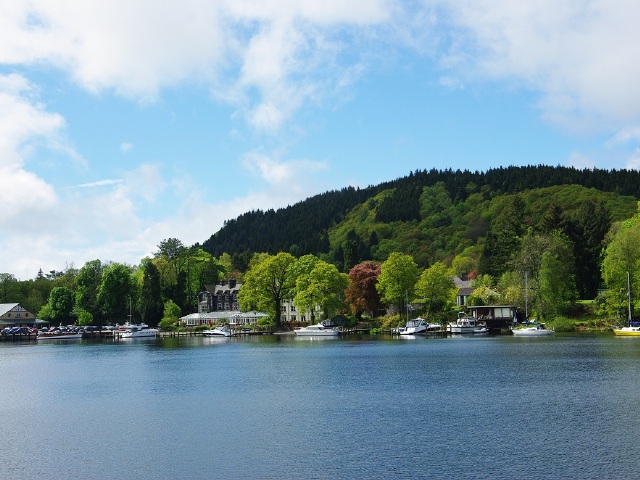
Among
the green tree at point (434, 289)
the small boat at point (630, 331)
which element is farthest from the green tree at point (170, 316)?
the small boat at point (630, 331)

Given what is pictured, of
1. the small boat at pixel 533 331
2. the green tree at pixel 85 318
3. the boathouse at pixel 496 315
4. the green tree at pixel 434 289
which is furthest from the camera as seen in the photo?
the green tree at pixel 85 318

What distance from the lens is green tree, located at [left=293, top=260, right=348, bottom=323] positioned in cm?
11288

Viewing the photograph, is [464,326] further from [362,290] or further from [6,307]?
[6,307]

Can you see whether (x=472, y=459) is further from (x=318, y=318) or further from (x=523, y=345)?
(x=318, y=318)

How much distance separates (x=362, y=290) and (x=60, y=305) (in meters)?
67.8

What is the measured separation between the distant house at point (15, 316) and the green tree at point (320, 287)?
6775 centimetres

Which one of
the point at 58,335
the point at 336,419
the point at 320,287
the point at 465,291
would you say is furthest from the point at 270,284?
the point at 336,419

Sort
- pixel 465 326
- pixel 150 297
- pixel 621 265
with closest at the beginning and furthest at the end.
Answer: pixel 621 265 → pixel 465 326 → pixel 150 297

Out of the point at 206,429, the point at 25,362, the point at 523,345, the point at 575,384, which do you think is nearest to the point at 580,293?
the point at 523,345

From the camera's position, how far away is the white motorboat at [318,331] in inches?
4286

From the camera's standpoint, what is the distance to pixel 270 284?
12175 centimetres

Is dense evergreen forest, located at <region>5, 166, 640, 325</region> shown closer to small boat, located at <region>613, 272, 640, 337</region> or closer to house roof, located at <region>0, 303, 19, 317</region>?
small boat, located at <region>613, 272, 640, 337</region>

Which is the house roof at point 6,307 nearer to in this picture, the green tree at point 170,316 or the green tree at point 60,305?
the green tree at point 60,305

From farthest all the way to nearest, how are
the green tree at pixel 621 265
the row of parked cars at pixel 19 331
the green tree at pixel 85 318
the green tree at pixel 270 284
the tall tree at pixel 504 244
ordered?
the green tree at pixel 85 318
the row of parked cars at pixel 19 331
the green tree at pixel 270 284
the tall tree at pixel 504 244
the green tree at pixel 621 265
